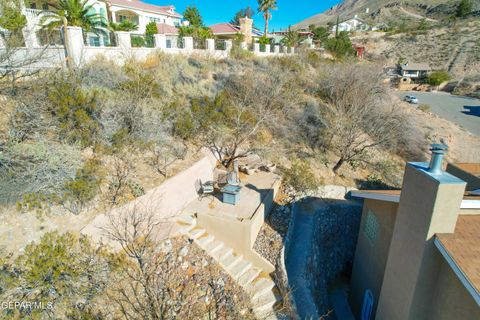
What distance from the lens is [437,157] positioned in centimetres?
618

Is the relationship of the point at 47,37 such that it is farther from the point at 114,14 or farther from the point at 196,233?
the point at 114,14

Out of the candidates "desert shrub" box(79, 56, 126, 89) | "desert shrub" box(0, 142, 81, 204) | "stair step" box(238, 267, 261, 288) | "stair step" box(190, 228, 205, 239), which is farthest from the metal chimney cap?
"desert shrub" box(79, 56, 126, 89)

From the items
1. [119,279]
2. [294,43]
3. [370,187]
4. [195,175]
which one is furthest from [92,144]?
[294,43]

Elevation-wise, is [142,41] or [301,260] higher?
[142,41]

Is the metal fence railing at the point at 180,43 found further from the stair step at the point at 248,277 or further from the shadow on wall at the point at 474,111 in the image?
the shadow on wall at the point at 474,111

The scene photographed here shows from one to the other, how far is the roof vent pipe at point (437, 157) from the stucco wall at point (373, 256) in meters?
2.51

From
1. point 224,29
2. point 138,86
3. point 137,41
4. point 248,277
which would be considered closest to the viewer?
point 248,277

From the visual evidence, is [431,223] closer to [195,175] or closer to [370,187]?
[195,175]

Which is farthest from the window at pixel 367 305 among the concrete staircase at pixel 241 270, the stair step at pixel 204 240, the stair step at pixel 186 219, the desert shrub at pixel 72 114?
the desert shrub at pixel 72 114

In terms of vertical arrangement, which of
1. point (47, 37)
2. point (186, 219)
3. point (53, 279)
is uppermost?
point (47, 37)

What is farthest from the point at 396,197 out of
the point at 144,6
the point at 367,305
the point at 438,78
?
the point at 438,78

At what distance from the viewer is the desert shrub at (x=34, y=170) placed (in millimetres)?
7340

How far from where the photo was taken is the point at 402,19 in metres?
92.6

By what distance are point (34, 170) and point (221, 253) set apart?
246 inches
